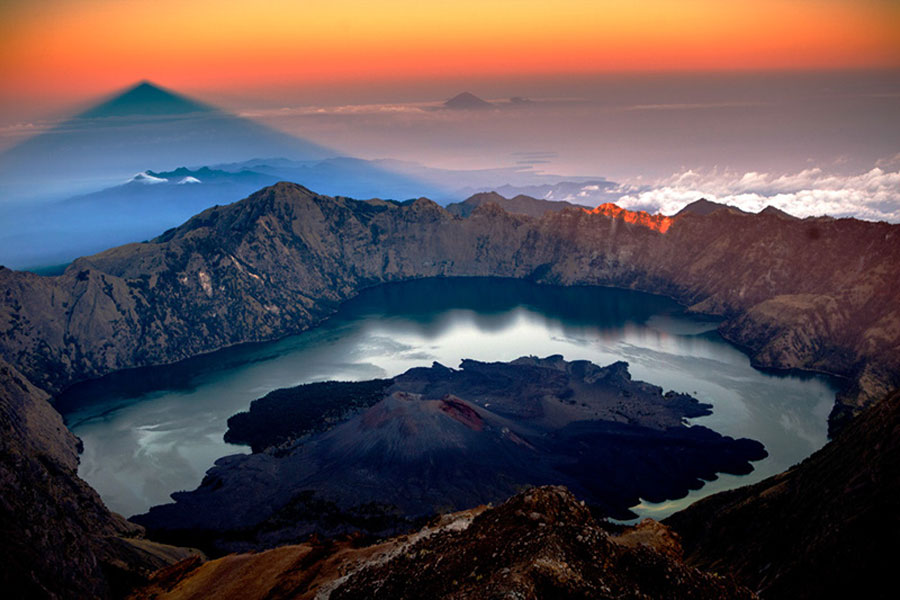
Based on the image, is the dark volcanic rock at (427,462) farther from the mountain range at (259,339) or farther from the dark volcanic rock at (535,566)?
the dark volcanic rock at (535,566)

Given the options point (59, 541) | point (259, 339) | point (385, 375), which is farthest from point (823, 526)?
point (259, 339)

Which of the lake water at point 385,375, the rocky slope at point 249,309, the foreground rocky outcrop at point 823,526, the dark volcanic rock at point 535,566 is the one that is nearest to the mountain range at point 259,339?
the foreground rocky outcrop at point 823,526

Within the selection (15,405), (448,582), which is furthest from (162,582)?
(15,405)

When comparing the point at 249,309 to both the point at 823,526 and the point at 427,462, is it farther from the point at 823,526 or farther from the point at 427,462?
the point at 823,526

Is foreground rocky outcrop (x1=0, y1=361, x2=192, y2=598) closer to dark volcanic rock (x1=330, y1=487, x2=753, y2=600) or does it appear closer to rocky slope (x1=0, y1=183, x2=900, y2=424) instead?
dark volcanic rock (x1=330, y1=487, x2=753, y2=600)

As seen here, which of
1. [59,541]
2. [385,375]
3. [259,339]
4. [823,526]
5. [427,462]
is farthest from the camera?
[259,339]

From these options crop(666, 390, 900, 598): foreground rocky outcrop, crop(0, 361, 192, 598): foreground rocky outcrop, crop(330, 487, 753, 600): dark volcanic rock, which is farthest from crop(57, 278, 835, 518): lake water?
crop(330, 487, 753, 600): dark volcanic rock

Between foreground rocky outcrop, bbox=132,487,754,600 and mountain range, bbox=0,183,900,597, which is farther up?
foreground rocky outcrop, bbox=132,487,754,600
